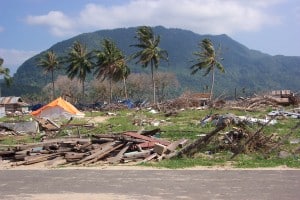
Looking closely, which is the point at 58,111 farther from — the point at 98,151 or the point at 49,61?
the point at 49,61

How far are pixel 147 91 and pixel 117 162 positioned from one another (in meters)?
79.5

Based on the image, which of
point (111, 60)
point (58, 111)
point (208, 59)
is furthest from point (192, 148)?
Result: point (111, 60)

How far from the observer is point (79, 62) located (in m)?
72.9

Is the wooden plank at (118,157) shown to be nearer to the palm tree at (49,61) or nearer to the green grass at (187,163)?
the green grass at (187,163)

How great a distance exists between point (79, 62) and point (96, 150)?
191ft

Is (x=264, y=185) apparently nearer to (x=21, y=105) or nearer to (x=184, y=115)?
(x=184, y=115)

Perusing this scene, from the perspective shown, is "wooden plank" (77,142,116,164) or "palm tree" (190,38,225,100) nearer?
"wooden plank" (77,142,116,164)

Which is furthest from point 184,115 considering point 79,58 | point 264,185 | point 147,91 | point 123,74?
point 147,91

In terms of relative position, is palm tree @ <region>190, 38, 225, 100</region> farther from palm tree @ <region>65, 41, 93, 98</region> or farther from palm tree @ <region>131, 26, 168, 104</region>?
palm tree @ <region>65, 41, 93, 98</region>

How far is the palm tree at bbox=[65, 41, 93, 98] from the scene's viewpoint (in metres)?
72.8

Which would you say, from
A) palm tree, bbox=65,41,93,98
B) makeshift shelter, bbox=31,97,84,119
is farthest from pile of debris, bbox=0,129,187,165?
palm tree, bbox=65,41,93,98

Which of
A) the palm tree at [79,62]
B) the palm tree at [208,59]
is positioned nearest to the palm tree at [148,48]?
the palm tree at [208,59]

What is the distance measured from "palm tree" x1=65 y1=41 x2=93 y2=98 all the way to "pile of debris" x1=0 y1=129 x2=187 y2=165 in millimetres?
55760

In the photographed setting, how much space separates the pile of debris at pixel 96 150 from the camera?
15383 mm
